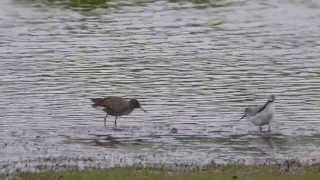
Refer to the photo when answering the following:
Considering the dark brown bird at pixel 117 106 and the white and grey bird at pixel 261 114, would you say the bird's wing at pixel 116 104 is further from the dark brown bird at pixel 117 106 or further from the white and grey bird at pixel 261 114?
the white and grey bird at pixel 261 114

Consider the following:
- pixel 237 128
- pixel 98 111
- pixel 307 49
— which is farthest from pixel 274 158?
pixel 307 49

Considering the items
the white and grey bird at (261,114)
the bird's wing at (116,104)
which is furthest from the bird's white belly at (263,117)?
the bird's wing at (116,104)

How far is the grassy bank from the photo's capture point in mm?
13867

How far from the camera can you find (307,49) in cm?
3064

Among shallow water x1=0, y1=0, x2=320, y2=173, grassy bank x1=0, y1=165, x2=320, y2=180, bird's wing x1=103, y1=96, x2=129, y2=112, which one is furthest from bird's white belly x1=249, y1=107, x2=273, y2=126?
grassy bank x1=0, y1=165, x2=320, y2=180

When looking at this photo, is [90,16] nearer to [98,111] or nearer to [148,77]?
[148,77]

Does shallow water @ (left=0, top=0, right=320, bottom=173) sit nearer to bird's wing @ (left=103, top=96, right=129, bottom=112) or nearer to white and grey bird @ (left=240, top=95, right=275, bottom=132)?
white and grey bird @ (left=240, top=95, right=275, bottom=132)

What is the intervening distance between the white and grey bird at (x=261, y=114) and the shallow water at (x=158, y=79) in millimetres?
277

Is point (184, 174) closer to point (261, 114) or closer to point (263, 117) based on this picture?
point (263, 117)

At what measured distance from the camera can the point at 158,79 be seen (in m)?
26.0

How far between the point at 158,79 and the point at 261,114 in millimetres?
6391

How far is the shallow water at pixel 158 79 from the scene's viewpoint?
1839cm

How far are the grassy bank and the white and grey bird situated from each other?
462 cm

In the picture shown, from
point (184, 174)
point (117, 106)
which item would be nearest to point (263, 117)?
point (117, 106)
